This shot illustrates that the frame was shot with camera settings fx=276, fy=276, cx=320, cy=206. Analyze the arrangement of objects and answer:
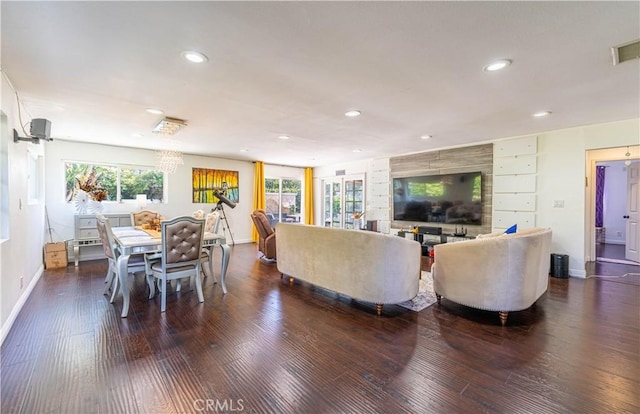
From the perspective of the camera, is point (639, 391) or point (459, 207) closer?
point (639, 391)

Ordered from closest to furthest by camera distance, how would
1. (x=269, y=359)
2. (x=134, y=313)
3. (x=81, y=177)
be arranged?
(x=269, y=359) → (x=134, y=313) → (x=81, y=177)

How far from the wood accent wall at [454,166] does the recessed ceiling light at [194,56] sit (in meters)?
5.27

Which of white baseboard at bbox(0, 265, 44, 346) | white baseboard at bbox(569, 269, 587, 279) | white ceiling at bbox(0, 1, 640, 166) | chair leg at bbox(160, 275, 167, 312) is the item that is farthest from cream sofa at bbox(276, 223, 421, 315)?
white baseboard at bbox(569, 269, 587, 279)

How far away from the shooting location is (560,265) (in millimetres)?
4457

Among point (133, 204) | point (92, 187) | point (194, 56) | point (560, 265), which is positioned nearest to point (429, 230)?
point (560, 265)

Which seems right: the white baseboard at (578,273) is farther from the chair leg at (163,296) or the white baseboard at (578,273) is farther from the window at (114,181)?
the window at (114,181)

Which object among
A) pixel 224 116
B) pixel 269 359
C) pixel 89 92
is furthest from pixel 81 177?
pixel 269 359

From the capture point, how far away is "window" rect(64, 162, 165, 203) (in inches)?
221

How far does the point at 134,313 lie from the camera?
3.01 m

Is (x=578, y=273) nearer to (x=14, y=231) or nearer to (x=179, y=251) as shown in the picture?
(x=179, y=251)

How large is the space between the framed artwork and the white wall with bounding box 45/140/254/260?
0.12 metres

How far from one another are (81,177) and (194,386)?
231 inches

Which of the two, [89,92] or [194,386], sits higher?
[89,92]

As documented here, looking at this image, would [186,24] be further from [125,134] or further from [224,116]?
[125,134]
